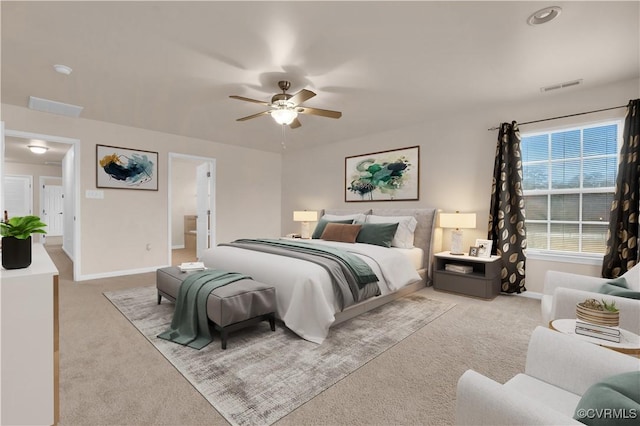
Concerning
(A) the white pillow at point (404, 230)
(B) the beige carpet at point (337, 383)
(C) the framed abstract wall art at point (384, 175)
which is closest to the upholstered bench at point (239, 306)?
(B) the beige carpet at point (337, 383)

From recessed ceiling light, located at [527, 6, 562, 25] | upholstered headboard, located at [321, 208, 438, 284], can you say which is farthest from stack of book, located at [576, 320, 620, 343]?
upholstered headboard, located at [321, 208, 438, 284]

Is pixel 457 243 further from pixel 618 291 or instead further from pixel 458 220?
pixel 618 291

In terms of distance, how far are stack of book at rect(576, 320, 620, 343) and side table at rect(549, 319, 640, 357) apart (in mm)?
19

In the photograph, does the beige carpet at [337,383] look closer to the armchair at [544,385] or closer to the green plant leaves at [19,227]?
the armchair at [544,385]

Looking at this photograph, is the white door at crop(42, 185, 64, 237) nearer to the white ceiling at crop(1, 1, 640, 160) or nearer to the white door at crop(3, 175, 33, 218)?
the white door at crop(3, 175, 33, 218)

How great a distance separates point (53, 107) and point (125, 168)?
123 centimetres

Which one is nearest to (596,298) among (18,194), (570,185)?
(570,185)

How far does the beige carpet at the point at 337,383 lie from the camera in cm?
165

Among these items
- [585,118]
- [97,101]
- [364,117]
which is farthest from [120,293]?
[585,118]

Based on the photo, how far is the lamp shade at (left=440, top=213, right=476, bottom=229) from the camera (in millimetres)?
4004

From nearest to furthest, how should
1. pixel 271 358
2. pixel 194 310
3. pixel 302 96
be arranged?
1. pixel 271 358
2. pixel 194 310
3. pixel 302 96

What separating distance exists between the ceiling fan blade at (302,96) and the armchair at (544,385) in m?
2.49

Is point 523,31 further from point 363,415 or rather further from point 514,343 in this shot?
point 363,415

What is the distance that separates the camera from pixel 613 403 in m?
0.75
